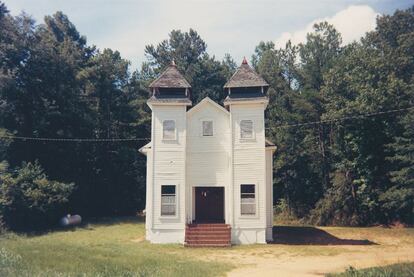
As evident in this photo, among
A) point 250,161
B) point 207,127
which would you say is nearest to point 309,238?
point 250,161

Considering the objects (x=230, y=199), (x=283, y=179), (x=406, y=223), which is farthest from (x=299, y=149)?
(x=230, y=199)

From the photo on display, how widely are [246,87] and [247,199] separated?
5.99m

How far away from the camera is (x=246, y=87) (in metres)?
23.0

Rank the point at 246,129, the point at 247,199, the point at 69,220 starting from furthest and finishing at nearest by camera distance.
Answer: the point at 69,220 → the point at 246,129 → the point at 247,199

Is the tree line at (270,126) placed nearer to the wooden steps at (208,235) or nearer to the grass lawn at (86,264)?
the wooden steps at (208,235)

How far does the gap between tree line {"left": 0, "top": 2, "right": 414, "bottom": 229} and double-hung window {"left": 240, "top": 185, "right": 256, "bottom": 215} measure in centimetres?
1120

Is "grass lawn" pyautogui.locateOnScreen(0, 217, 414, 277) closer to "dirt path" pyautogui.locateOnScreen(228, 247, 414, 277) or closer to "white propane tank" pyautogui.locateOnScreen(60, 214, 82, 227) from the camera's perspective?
"dirt path" pyautogui.locateOnScreen(228, 247, 414, 277)

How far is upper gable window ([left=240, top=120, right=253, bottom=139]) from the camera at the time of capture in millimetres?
23000

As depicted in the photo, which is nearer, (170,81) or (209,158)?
(170,81)

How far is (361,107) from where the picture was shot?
99.7 feet

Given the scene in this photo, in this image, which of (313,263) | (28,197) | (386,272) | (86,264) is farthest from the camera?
(28,197)

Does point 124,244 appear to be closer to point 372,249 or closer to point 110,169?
point 372,249

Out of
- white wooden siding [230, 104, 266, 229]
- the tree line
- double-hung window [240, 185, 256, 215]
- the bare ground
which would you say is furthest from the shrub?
the bare ground

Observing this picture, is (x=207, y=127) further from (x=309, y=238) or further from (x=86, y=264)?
(x=86, y=264)
